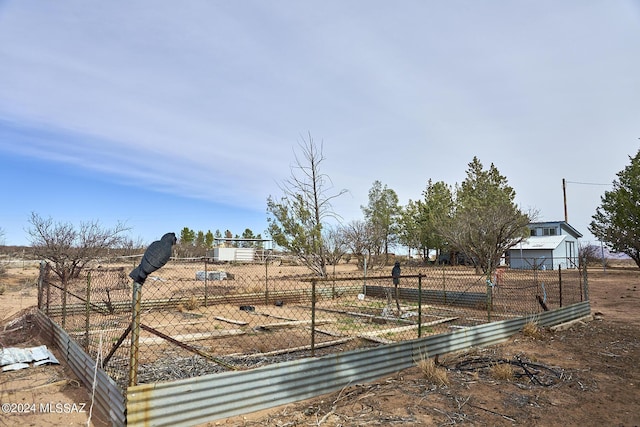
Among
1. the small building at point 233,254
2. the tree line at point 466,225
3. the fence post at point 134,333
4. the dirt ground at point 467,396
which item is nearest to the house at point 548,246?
the tree line at point 466,225

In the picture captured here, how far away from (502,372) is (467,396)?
37.9 inches

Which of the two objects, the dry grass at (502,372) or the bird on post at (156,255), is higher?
the bird on post at (156,255)

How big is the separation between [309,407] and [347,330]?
4.92 metres

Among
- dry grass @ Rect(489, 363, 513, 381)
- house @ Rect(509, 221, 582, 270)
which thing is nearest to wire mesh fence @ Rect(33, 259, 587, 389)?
dry grass @ Rect(489, 363, 513, 381)

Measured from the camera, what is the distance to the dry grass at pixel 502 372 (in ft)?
18.5

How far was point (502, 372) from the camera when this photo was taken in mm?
5660

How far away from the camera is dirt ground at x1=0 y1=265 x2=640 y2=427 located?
170 inches

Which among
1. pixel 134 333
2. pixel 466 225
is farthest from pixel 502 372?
pixel 466 225

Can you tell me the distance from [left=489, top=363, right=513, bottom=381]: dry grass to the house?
31735 mm

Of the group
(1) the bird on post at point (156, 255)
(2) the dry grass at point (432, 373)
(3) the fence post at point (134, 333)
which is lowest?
(2) the dry grass at point (432, 373)

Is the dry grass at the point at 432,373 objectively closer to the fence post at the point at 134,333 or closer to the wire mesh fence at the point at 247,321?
the wire mesh fence at the point at 247,321

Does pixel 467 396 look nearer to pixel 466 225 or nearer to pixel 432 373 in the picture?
pixel 432 373

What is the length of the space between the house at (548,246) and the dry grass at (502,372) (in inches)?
1249

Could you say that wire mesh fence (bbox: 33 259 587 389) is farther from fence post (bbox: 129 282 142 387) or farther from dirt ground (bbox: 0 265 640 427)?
dirt ground (bbox: 0 265 640 427)
